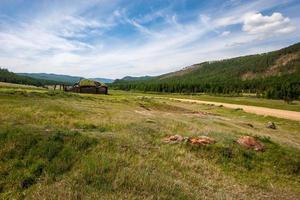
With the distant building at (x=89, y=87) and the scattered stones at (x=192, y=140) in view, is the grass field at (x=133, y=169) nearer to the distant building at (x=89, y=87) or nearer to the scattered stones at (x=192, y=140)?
the scattered stones at (x=192, y=140)

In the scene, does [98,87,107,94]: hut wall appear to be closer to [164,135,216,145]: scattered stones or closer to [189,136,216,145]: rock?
[164,135,216,145]: scattered stones

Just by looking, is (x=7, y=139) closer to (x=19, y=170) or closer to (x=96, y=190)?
(x=19, y=170)

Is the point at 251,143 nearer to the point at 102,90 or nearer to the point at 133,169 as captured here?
the point at 133,169

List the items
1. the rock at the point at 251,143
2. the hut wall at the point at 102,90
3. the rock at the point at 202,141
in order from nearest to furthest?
the rock at the point at 202,141
the rock at the point at 251,143
the hut wall at the point at 102,90

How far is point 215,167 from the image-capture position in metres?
11.9

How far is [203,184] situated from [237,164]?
388 centimetres

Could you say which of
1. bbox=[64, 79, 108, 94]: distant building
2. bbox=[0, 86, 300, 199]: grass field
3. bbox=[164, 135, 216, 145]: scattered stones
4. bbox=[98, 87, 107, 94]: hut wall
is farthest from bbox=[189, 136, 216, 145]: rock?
bbox=[98, 87, 107, 94]: hut wall

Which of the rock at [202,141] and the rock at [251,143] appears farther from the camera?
the rock at [251,143]

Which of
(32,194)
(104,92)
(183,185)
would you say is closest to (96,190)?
(32,194)

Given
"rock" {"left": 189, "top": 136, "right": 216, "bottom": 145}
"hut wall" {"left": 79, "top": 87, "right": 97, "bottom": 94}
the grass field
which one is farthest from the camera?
"hut wall" {"left": 79, "top": 87, "right": 97, "bottom": 94}

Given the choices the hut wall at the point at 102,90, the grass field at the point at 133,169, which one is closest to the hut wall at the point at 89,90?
the hut wall at the point at 102,90

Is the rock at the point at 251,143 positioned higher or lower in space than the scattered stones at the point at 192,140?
lower

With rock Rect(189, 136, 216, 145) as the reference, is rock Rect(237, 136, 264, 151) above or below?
below

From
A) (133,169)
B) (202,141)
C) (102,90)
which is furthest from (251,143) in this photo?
(102,90)
